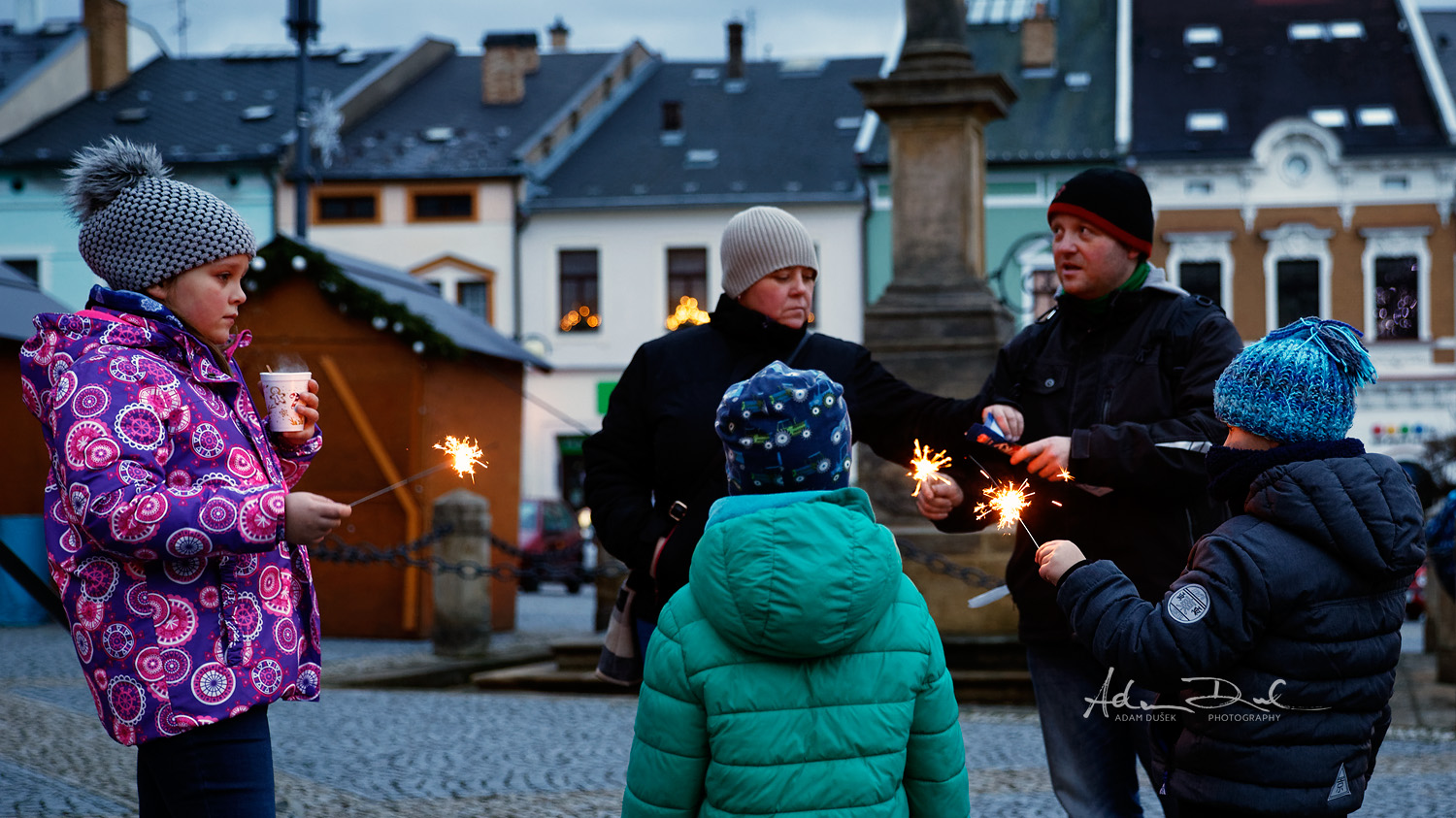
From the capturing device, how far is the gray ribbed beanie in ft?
11.7

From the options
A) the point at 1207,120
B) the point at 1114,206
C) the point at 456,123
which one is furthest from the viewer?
the point at 456,123

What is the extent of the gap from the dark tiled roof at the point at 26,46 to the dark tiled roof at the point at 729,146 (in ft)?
38.9

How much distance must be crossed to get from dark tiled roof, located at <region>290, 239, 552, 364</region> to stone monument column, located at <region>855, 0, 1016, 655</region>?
4.25m

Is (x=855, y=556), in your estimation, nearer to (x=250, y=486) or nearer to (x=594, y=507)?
(x=250, y=486)

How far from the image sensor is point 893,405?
3814mm

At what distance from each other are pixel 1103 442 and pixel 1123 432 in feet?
0.16

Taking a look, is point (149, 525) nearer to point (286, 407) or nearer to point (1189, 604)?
point (286, 407)

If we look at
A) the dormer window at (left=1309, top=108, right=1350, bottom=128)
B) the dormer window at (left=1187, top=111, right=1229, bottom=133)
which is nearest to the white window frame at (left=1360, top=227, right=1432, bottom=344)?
the dormer window at (left=1309, top=108, right=1350, bottom=128)

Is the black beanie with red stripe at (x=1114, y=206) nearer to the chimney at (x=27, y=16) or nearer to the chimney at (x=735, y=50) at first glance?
the chimney at (x=735, y=50)

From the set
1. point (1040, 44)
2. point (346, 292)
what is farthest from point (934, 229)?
point (1040, 44)

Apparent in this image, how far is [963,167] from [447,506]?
422 cm

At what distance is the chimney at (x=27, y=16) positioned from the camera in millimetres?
34750

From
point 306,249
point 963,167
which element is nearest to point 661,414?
point 963,167

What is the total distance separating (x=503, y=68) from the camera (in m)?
33.5
